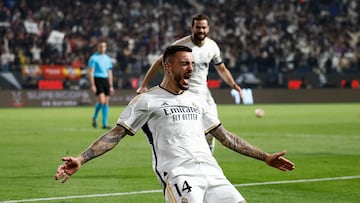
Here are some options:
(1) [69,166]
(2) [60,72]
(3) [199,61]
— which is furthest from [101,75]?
(1) [69,166]

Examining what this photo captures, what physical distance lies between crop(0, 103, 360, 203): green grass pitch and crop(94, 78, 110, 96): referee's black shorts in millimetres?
1043

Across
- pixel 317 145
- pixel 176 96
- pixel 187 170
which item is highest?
pixel 176 96

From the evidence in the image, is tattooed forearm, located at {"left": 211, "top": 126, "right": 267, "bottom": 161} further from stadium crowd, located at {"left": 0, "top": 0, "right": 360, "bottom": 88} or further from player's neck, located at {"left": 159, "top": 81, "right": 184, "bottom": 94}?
stadium crowd, located at {"left": 0, "top": 0, "right": 360, "bottom": 88}

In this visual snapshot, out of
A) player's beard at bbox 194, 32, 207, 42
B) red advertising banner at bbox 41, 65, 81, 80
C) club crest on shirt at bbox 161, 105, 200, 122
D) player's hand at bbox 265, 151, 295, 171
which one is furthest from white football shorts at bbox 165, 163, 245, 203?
red advertising banner at bbox 41, 65, 81, 80

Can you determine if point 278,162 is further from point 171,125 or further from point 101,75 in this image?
point 101,75

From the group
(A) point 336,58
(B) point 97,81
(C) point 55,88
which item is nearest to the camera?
(B) point 97,81

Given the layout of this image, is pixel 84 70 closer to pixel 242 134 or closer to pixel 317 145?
pixel 242 134

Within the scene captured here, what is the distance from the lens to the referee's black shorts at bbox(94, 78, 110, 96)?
23.3 metres

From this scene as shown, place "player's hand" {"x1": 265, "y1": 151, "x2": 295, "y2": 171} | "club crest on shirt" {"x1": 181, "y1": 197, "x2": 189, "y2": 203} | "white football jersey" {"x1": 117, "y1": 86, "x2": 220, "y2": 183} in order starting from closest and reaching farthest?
1. "club crest on shirt" {"x1": 181, "y1": 197, "x2": 189, "y2": 203}
2. "white football jersey" {"x1": 117, "y1": 86, "x2": 220, "y2": 183}
3. "player's hand" {"x1": 265, "y1": 151, "x2": 295, "y2": 171}

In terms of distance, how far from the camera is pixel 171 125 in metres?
6.74

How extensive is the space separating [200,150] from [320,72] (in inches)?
1481

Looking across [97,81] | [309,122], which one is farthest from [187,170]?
[309,122]

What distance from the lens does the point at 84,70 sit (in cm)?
3800

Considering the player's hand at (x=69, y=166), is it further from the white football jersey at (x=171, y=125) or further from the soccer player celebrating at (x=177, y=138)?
the white football jersey at (x=171, y=125)
